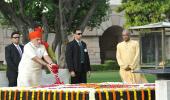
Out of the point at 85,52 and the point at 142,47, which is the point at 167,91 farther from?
the point at 85,52

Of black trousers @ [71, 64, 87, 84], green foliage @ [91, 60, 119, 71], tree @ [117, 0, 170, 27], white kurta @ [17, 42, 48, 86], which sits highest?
tree @ [117, 0, 170, 27]

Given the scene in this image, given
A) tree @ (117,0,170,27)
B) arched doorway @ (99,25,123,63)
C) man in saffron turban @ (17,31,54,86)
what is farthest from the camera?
arched doorway @ (99,25,123,63)

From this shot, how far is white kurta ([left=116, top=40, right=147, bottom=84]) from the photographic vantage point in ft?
49.7

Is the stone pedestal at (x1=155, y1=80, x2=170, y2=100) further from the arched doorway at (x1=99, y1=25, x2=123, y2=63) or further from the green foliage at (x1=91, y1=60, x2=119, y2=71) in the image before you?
the arched doorway at (x1=99, y1=25, x2=123, y2=63)

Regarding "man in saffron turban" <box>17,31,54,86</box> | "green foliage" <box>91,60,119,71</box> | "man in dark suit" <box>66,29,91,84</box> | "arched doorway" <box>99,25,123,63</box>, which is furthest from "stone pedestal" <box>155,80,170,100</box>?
"arched doorway" <box>99,25,123,63</box>

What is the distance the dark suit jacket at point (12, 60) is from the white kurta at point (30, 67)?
1.76 meters

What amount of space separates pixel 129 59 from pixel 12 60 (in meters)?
2.55

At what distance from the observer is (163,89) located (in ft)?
30.1

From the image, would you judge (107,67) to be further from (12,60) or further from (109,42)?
(12,60)

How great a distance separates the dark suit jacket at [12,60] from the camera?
14.2 meters

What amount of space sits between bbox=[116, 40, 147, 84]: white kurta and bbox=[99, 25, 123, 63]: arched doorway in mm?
41063

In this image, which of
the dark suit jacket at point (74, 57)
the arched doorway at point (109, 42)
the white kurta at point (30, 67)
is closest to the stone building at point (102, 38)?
the arched doorway at point (109, 42)

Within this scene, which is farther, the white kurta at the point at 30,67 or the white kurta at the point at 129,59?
the white kurta at the point at 129,59

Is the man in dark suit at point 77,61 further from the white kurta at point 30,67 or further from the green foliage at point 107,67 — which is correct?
the green foliage at point 107,67
